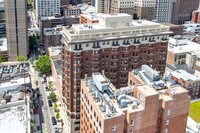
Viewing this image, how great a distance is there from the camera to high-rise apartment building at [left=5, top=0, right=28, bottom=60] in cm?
18238

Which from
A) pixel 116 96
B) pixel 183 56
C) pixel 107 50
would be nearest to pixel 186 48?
pixel 183 56

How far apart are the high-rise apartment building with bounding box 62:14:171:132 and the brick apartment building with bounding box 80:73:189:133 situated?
95.6 feet

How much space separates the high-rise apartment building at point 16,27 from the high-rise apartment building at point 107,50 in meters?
87.7

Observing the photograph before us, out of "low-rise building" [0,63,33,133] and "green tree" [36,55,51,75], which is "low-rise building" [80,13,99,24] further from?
"low-rise building" [0,63,33,133]

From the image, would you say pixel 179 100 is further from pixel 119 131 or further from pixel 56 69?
pixel 56 69

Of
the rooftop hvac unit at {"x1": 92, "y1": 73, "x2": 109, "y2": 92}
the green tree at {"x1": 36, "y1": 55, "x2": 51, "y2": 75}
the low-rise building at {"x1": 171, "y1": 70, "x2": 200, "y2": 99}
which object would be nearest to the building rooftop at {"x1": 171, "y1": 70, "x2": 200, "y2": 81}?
the low-rise building at {"x1": 171, "y1": 70, "x2": 200, "y2": 99}

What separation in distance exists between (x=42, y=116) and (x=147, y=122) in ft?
235

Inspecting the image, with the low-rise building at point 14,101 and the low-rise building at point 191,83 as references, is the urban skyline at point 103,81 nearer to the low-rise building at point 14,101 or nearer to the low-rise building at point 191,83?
the low-rise building at point 14,101

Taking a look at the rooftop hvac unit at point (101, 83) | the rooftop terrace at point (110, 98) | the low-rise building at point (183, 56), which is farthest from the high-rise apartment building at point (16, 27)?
the rooftop hvac unit at point (101, 83)

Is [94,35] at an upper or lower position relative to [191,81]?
upper

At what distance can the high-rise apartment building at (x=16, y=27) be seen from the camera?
182375 mm

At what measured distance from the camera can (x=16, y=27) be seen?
186500mm

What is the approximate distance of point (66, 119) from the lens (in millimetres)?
113812

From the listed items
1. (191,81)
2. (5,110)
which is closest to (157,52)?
(191,81)
